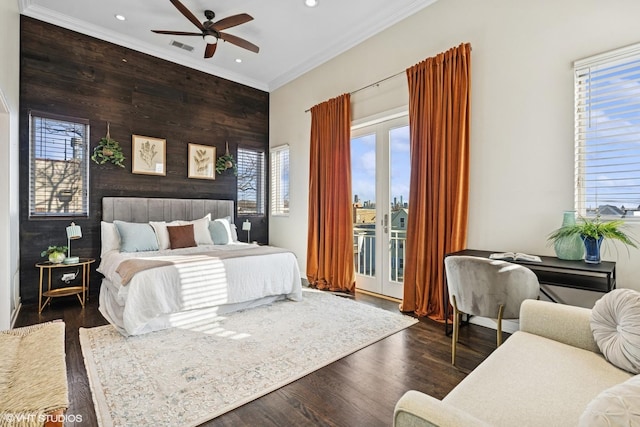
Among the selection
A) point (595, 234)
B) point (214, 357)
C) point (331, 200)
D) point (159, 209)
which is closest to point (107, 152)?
point (159, 209)

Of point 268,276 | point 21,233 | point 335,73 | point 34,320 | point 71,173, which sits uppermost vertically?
point 335,73

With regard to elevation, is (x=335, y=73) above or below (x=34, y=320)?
above

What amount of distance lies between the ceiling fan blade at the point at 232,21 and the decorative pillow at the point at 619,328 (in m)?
3.78

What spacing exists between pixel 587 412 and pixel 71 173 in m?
5.26

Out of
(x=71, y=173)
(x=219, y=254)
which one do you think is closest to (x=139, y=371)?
(x=219, y=254)

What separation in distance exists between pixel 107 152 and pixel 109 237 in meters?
1.18

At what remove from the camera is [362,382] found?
6.95 ft

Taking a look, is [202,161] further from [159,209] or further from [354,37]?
[354,37]

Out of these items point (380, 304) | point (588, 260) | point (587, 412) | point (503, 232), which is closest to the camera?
point (587, 412)

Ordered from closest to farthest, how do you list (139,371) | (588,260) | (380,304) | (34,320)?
1. (139,371)
2. (588,260)
3. (34,320)
4. (380,304)

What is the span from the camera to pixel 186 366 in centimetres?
230

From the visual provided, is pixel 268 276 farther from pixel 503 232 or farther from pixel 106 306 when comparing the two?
pixel 503 232

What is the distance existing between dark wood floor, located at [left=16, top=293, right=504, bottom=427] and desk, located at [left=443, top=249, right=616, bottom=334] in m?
0.79

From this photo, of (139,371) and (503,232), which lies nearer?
(139,371)
